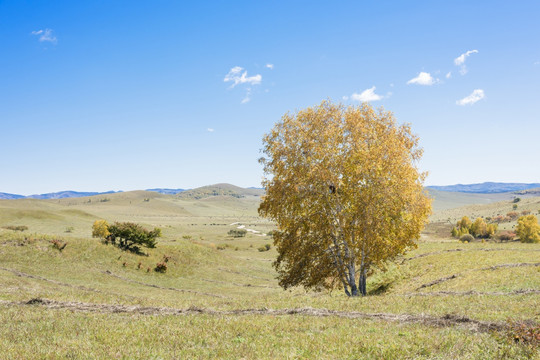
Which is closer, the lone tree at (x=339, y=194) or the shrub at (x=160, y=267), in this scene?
the lone tree at (x=339, y=194)

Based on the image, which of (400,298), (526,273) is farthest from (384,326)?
(526,273)

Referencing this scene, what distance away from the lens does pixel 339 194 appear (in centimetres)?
2550

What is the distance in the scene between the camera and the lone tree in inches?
958

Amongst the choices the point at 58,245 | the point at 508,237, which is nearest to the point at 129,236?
the point at 58,245

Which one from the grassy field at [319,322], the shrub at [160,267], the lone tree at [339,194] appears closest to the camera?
the grassy field at [319,322]

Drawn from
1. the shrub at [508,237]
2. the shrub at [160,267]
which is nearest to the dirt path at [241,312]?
the shrub at [160,267]

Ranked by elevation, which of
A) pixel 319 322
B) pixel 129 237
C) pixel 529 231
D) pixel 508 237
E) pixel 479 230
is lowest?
pixel 479 230

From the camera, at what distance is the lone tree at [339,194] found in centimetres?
2433

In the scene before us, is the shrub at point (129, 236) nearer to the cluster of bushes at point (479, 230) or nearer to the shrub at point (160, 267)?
the shrub at point (160, 267)

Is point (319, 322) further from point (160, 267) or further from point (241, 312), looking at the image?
point (160, 267)

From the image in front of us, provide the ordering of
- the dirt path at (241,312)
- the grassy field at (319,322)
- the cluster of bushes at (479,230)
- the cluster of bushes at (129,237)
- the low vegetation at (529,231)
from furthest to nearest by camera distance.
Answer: the cluster of bushes at (479,230)
the low vegetation at (529,231)
the cluster of bushes at (129,237)
the dirt path at (241,312)
the grassy field at (319,322)

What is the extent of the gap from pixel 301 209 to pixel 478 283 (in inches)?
507

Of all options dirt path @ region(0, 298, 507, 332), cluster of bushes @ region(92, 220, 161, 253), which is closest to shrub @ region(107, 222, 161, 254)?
cluster of bushes @ region(92, 220, 161, 253)

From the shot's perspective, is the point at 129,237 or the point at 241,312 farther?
the point at 129,237
